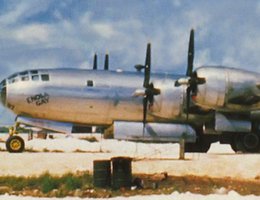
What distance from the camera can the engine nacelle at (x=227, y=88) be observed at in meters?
22.6

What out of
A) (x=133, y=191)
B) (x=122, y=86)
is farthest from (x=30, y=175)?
(x=122, y=86)

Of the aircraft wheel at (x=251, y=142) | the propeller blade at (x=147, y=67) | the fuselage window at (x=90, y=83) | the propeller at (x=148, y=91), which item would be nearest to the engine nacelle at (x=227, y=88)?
the aircraft wheel at (x=251, y=142)

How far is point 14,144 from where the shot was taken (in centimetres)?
2373

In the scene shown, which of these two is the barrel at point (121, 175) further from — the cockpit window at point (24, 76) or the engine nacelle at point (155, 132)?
the cockpit window at point (24, 76)

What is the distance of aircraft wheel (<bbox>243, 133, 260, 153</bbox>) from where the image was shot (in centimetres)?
2464

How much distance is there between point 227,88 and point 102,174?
8.73 m

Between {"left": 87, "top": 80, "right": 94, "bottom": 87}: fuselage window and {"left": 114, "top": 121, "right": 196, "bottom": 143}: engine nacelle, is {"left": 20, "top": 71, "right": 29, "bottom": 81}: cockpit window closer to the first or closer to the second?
{"left": 87, "top": 80, "right": 94, "bottom": 87}: fuselage window

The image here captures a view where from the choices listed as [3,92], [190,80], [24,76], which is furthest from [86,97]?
[190,80]

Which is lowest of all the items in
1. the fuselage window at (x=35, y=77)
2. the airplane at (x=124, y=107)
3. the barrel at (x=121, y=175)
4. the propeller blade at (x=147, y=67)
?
the barrel at (x=121, y=175)

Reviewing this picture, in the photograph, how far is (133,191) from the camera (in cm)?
1555

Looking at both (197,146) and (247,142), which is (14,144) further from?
(247,142)

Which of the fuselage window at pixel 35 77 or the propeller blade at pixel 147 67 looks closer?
the fuselage window at pixel 35 77

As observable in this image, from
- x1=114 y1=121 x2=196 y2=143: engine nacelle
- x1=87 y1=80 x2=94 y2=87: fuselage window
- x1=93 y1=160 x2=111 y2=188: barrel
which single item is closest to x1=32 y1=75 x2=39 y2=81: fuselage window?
x1=87 y1=80 x2=94 y2=87: fuselage window

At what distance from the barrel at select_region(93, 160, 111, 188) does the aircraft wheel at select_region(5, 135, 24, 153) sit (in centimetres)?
823
